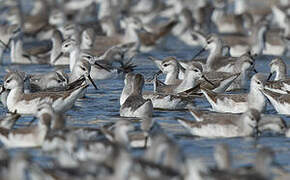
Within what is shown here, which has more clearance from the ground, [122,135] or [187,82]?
[187,82]

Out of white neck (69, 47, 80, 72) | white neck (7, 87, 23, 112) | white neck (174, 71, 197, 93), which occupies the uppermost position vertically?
white neck (69, 47, 80, 72)

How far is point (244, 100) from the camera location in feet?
52.1

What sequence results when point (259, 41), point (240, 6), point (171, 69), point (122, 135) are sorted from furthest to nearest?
point (240, 6), point (259, 41), point (171, 69), point (122, 135)

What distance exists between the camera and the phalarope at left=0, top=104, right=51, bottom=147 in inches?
500

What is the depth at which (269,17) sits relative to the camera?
31891 millimetres

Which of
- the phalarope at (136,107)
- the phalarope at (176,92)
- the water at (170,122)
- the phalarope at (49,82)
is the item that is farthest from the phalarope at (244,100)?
the phalarope at (49,82)

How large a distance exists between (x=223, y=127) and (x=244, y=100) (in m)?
2.32

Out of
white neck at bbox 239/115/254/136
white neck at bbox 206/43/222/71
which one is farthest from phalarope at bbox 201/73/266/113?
white neck at bbox 206/43/222/71

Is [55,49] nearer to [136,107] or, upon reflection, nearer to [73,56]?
[73,56]

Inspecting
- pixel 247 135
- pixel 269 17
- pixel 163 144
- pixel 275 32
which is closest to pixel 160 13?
pixel 269 17

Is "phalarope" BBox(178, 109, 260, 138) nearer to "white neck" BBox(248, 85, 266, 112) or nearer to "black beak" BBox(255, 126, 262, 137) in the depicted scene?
"black beak" BBox(255, 126, 262, 137)

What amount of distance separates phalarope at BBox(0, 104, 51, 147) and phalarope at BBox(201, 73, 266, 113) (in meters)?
4.04

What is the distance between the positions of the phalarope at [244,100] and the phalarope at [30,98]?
2398mm

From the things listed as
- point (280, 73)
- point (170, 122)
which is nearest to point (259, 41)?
point (280, 73)
